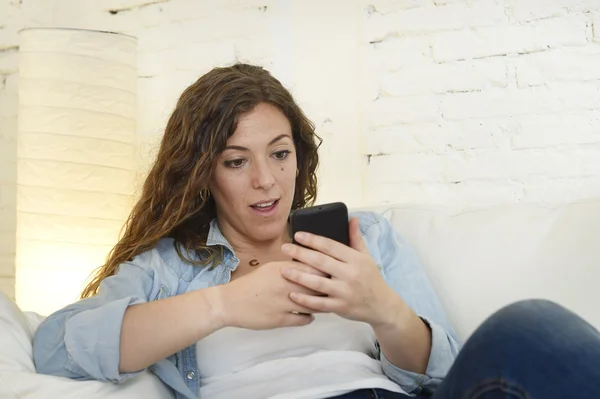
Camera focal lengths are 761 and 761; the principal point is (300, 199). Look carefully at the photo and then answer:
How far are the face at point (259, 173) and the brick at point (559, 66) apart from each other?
665 millimetres

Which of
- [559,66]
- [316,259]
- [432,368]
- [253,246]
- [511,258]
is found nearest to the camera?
[316,259]

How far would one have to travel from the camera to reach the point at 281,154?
1.49 meters

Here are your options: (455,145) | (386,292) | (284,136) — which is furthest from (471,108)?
(386,292)

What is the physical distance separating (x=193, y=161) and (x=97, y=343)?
44cm

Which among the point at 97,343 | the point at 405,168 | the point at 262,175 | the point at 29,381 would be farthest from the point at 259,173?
the point at 405,168

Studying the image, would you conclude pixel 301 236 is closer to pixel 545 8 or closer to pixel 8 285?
pixel 545 8

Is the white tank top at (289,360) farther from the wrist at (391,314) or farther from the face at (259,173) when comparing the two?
the face at (259,173)

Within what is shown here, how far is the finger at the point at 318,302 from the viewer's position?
1.10 m

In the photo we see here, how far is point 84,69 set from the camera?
76.2 inches

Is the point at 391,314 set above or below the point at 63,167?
below

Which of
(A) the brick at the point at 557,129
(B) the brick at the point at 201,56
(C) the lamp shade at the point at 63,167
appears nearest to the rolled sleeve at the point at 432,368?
(A) the brick at the point at 557,129

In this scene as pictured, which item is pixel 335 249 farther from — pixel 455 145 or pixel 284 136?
pixel 455 145

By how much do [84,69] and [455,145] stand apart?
0.96 meters

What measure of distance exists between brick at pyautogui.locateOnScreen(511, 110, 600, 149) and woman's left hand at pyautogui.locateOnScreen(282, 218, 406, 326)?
2.80 ft
